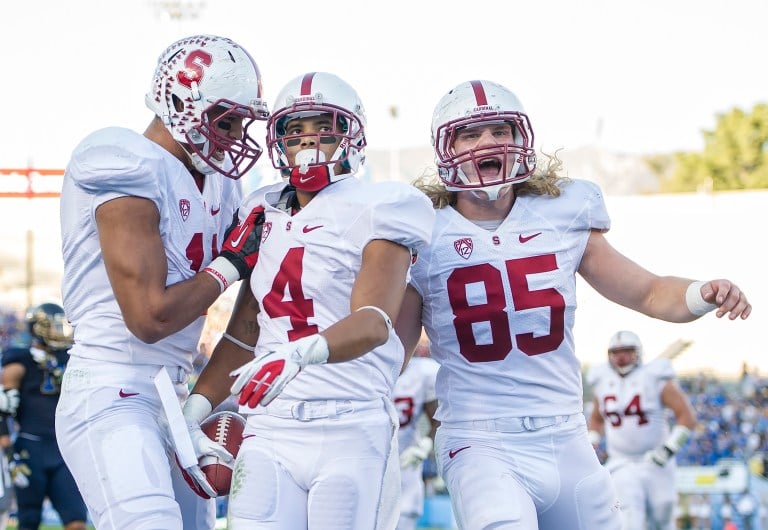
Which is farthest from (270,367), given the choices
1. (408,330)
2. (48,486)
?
(48,486)

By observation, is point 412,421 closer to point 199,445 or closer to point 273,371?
point 199,445

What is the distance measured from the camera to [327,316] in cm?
304

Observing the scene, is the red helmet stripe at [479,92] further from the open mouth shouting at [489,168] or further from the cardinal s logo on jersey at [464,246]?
the cardinal s logo on jersey at [464,246]

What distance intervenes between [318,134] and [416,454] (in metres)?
5.44

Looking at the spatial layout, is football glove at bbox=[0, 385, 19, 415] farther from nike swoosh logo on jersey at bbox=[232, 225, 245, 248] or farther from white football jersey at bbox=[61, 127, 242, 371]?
nike swoosh logo on jersey at bbox=[232, 225, 245, 248]

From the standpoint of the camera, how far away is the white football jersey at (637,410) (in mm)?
9250

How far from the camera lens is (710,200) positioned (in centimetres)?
2534

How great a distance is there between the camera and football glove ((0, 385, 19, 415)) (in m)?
7.41

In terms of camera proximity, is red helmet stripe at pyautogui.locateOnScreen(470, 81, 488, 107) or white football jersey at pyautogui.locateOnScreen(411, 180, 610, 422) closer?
white football jersey at pyautogui.locateOnScreen(411, 180, 610, 422)

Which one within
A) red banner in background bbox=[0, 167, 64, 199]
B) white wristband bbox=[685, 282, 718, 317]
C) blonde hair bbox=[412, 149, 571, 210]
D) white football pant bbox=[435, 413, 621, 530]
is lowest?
white football pant bbox=[435, 413, 621, 530]

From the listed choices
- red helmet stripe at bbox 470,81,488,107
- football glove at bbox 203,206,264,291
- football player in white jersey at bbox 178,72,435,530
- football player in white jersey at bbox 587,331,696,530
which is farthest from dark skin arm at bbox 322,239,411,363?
football player in white jersey at bbox 587,331,696,530

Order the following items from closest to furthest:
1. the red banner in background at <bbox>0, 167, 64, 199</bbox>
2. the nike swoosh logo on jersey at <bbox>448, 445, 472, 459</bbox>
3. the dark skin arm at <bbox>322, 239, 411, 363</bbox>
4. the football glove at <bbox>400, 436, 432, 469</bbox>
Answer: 1. the dark skin arm at <bbox>322, 239, 411, 363</bbox>
2. the nike swoosh logo on jersey at <bbox>448, 445, 472, 459</bbox>
3. the football glove at <bbox>400, 436, 432, 469</bbox>
4. the red banner in background at <bbox>0, 167, 64, 199</bbox>

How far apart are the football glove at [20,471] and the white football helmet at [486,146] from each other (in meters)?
4.86

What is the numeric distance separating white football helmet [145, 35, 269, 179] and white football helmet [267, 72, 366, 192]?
17cm
